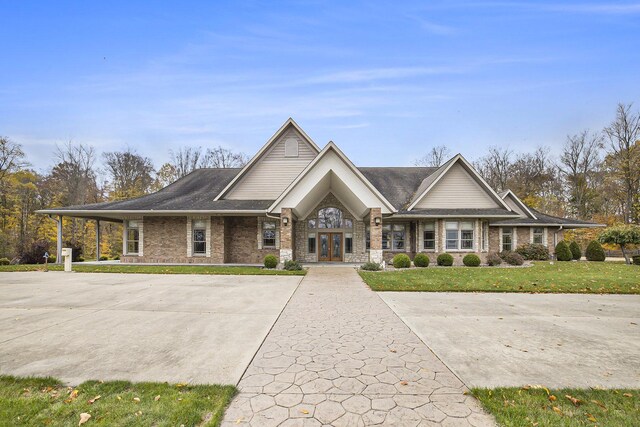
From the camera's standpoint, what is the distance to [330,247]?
20000 millimetres

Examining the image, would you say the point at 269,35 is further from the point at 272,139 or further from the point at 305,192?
the point at 305,192

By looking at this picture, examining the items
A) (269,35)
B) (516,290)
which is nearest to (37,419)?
(516,290)

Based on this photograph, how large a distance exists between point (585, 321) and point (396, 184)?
17.6 m

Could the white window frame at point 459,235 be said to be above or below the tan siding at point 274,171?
below

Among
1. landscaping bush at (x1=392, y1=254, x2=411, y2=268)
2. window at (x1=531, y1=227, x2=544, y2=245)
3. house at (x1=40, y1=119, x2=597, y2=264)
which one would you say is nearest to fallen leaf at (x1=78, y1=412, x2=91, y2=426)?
landscaping bush at (x1=392, y1=254, x2=411, y2=268)

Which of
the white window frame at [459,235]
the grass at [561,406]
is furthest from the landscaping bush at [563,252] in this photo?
the grass at [561,406]

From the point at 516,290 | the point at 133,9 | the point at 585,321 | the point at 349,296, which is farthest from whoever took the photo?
the point at 133,9

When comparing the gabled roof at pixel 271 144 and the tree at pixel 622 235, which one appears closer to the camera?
the tree at pixel 622 235

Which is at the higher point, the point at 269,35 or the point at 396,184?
the point at 269,35

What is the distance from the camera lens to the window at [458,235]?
1945 cm

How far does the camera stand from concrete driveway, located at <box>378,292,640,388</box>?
371cm

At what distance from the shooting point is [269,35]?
48.3 feet

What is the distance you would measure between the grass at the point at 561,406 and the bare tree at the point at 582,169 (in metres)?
45.0

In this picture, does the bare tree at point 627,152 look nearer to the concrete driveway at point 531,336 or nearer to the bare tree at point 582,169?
the bare tree at point 582,169
